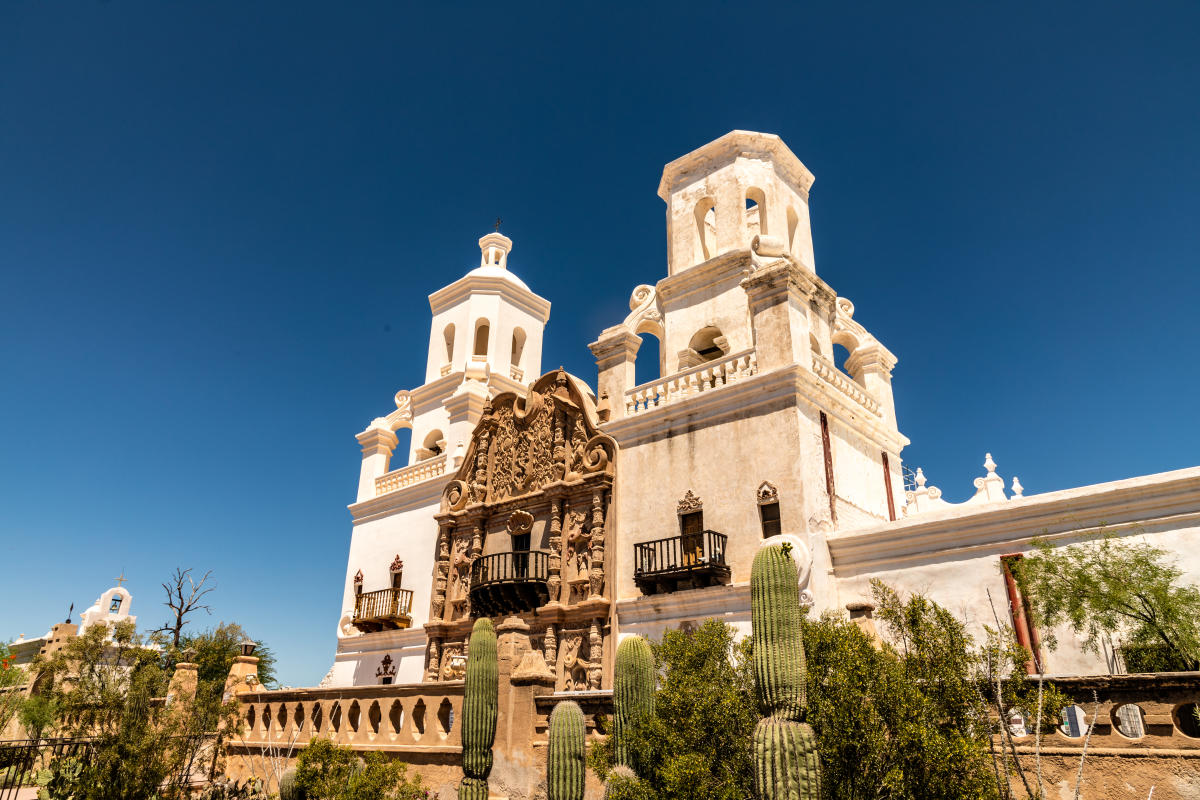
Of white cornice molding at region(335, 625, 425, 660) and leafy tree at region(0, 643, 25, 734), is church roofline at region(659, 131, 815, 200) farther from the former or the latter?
leafy tree at region(0, 643, 25, 734)

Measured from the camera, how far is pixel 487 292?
2825 cm

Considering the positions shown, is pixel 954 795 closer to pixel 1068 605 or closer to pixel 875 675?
pixel 875 675

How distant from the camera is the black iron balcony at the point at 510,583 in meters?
19.0

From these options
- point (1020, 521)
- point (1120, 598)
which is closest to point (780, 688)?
point (1120, 598)

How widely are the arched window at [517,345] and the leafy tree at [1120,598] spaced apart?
64.0 ft

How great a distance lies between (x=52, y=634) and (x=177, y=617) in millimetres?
18614

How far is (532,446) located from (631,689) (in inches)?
464

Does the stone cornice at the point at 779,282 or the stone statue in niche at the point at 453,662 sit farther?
the stone statue in niche at the point at 453,662

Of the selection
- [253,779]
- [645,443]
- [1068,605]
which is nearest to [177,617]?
[253,779]

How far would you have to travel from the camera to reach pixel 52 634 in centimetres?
3712

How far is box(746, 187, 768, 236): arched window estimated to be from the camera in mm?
21641

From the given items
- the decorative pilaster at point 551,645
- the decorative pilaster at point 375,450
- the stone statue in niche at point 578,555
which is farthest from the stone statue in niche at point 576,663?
the decorative pilaster at point 375,450

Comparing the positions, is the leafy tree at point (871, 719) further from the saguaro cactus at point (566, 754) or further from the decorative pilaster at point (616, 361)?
the decorative pilaster at point (616, 361)

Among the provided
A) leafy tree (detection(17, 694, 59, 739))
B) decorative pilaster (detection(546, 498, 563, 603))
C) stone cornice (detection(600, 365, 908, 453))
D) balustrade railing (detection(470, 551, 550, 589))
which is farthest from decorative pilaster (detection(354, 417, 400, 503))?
leafy tree (detection(17, 694, 59, 739))
